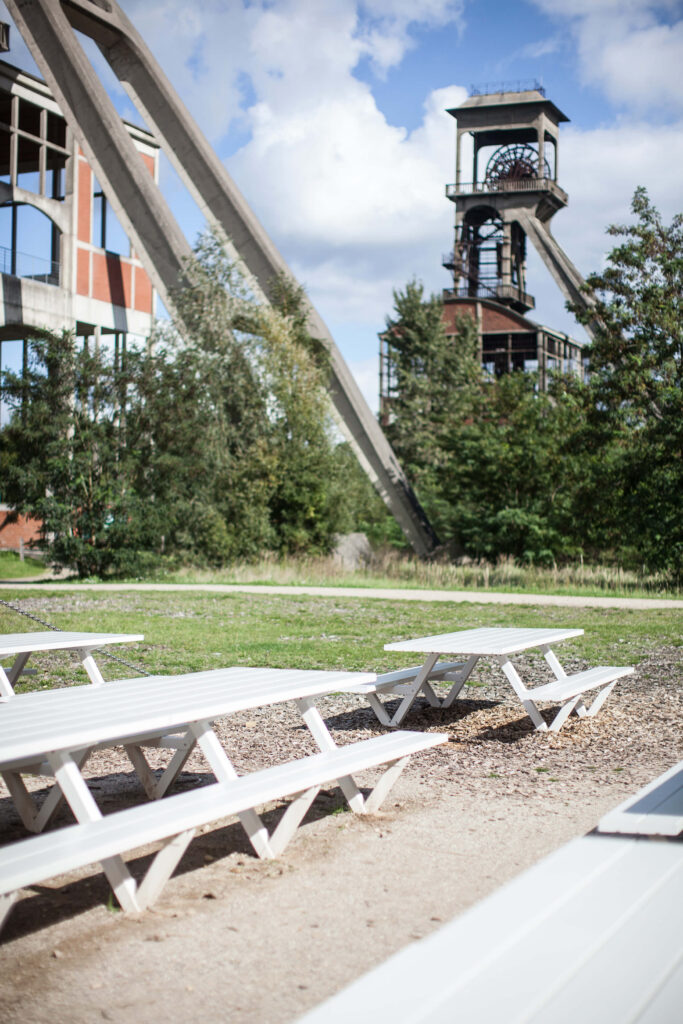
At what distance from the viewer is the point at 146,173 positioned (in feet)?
85.6

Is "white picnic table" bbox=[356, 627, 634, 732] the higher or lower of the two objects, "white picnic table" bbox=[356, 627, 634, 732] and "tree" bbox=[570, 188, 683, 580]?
→ the lower

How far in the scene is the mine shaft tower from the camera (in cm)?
4691

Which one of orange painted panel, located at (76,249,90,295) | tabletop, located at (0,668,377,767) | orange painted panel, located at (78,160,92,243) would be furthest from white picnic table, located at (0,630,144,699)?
orange painted panel, located at (78,160,92,243)

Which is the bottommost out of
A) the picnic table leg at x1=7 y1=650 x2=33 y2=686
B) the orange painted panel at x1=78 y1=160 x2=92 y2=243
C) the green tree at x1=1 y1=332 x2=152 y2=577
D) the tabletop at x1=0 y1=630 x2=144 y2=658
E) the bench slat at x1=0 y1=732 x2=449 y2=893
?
the picnic table leg at x1=7 y1=650 x2=33 y2=686

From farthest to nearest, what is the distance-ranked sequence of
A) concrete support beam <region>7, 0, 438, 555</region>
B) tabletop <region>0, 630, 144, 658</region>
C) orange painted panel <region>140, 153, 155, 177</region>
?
orange painted panel <region>140, 153, 155, 177</region> → concrete support beam <region>7, 0, 438, 555</region> → tabletop <region>0, 630, 144, 658</region>

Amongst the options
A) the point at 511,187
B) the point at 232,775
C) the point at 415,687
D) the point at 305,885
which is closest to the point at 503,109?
the point at 511,187

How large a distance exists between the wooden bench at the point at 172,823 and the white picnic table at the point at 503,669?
1389 millimetres

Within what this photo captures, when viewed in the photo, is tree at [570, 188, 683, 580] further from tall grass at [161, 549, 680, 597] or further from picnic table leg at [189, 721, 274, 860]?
picnic table leg at [189, 721, 274, 860]

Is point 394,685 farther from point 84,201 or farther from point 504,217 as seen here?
point 504,217

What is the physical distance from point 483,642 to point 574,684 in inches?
25.1

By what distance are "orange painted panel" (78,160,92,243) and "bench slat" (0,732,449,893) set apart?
28032mm

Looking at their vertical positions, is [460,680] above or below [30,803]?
above

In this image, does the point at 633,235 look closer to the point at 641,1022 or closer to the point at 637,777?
the point at 637,777

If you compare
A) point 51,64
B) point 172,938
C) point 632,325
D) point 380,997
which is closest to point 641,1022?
point 380,997
